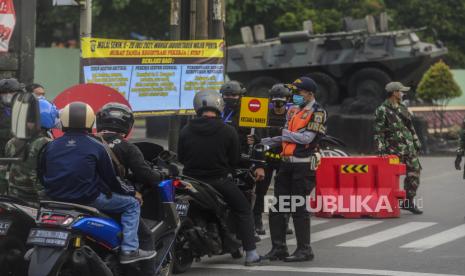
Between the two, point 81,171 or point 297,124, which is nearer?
point 81,171

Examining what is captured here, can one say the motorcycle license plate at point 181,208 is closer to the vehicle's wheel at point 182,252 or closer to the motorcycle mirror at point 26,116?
the vehicle's wheel at point 182,252

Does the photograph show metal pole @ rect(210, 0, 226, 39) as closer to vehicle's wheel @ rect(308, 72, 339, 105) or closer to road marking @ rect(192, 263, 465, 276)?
road marking @ rect(192, 263, 465, 276)

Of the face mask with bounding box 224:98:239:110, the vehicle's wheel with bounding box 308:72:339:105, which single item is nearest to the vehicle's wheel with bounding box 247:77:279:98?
the vehicle's wheel with bounding box 308:72:339:105

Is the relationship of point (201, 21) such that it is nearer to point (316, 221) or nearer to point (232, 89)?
point (316, 221)

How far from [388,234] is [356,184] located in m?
1.63

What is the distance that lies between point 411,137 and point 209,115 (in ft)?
16.2

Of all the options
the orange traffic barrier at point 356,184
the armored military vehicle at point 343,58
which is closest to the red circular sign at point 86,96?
the orange traffic barrier at point 356,184

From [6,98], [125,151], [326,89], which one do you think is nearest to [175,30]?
[6,98]

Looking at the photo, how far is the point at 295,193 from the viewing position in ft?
31.0

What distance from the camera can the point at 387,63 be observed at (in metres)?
29.0

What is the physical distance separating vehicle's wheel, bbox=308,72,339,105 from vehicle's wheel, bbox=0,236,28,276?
Answer: 74.4ft

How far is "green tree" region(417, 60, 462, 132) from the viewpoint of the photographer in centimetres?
2822

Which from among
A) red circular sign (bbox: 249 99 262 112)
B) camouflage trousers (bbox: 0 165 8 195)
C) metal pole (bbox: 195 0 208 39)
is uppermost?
metal pole (bbox: 195 0 208 39)

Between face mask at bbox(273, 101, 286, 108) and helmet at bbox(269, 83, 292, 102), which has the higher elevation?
helmet at bbox(269, 83, 292, 102)
